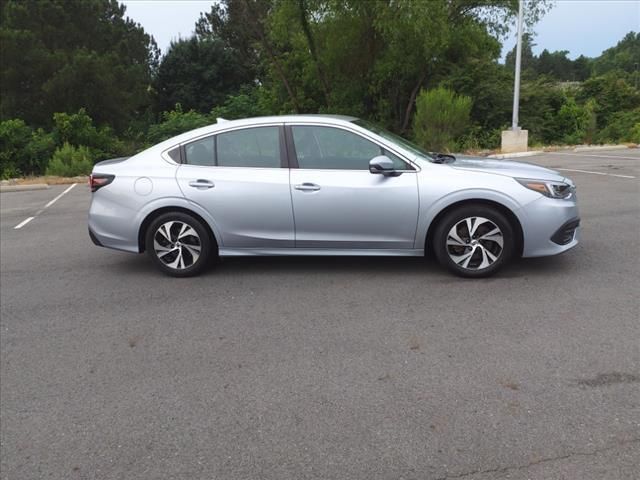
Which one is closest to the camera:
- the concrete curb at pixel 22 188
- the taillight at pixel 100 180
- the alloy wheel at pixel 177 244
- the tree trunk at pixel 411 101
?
the alloy wheel at pixel 177 244

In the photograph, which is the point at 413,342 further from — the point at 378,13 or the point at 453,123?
the point at 378,13

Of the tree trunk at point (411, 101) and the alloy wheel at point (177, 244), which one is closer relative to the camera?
the alloy wheel at point (177, 244)

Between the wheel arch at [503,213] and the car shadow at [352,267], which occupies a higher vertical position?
the wheel arch at [503,213]

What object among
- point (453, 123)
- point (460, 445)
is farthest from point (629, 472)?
point (453, 123)

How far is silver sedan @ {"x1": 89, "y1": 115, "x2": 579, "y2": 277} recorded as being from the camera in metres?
5.48

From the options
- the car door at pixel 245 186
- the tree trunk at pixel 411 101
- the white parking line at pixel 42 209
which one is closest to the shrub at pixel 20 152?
the white parking line at pixel 42 209

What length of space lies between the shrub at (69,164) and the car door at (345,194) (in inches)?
622

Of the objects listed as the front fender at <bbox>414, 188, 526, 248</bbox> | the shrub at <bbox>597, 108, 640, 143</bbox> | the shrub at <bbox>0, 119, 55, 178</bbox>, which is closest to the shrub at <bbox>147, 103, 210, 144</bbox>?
the shrub at <bbox>0, 119, 55, 178</bbox>

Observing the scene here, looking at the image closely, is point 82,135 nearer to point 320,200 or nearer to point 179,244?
point 179,244

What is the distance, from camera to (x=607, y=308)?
4742 mm

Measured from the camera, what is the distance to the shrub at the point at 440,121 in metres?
19.7

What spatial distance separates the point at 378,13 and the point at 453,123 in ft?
22.8

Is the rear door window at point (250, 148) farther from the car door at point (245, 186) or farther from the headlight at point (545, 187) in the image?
the headlight at point (545, 187)

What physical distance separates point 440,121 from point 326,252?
590 inches
